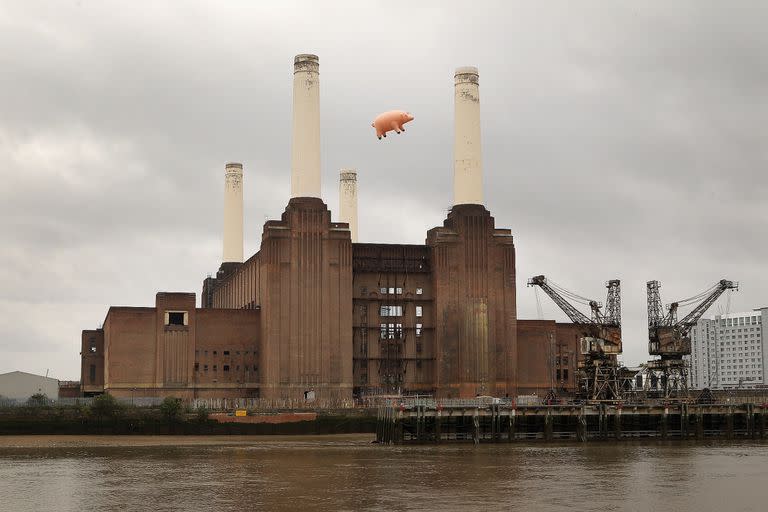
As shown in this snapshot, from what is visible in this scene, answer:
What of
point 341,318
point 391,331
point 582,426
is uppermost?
point 341,318

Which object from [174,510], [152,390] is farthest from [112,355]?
[174,510]

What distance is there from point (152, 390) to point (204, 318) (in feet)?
26.4

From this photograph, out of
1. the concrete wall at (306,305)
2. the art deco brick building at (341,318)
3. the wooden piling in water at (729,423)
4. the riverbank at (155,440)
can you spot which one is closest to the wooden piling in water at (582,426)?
the wooden piling in water at (729,423)

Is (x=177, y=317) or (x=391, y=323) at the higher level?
(x=177, y=317)

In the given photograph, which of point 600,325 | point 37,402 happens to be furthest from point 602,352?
point 37,402

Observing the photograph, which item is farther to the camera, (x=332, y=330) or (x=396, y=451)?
(x=332, y=330)

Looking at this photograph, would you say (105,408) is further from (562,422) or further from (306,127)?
(562,422)

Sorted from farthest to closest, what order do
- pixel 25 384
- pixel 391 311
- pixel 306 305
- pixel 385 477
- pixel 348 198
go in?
pixel 348 198 → pixel 25 384 → pixel 391 311 → pixel 306 305 → pixel 385 477

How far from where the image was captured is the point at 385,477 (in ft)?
172

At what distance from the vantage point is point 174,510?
41844mm

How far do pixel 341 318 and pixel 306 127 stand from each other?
692 inches

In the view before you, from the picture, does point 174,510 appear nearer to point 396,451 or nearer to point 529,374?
point 396,451

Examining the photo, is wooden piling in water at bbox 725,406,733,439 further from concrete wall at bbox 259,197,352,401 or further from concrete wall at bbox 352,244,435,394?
concrete wall at bbox 259,197,352,401

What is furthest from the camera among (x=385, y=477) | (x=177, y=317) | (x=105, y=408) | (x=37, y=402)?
(x=177, y=317)
